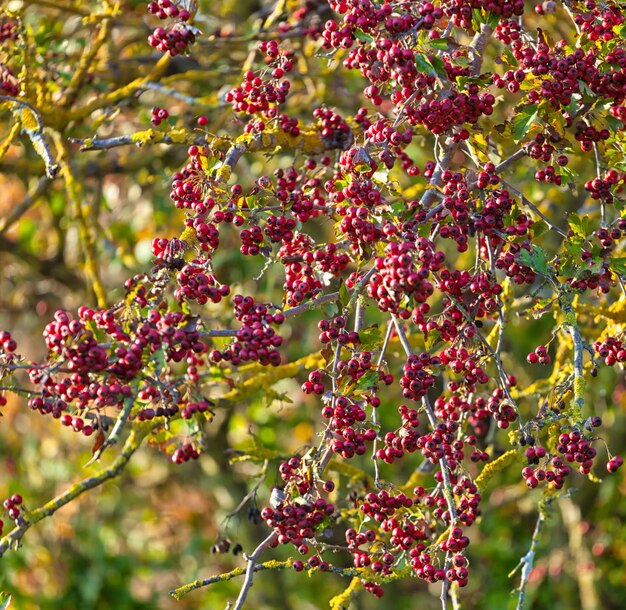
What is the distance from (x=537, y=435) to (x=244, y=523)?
412 centimetres

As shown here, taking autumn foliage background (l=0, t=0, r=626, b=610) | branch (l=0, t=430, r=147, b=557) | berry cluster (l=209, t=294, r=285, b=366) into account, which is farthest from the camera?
autumn foliage background (l=0, t=0, r=626, b=610)

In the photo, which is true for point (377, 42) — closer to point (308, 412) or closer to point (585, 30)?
point (585, 30)

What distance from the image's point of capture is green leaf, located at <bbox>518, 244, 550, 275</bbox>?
2150 millimetres

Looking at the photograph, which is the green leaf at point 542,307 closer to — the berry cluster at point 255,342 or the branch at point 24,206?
the berry cluster at point 255,342

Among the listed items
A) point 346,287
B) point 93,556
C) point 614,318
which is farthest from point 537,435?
point 93,556

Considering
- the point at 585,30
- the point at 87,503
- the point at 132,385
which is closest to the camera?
the point at 132,385

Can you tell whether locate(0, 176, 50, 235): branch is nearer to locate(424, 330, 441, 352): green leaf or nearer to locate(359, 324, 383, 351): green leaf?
locate(359, 324, 383, 351): green leaf

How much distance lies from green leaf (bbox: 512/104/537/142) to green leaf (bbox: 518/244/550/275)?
0.99 ft

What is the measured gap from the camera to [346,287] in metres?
2.20

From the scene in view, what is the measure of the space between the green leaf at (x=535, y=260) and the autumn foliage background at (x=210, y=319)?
1052mm

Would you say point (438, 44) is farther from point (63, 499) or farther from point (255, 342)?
point (63, 499)

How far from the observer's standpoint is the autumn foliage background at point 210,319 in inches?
146

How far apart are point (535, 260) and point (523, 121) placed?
38 cm

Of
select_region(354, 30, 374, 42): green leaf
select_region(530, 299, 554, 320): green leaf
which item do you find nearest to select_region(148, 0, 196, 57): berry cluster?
select_region(354, 30, 374, 42): green leaf
